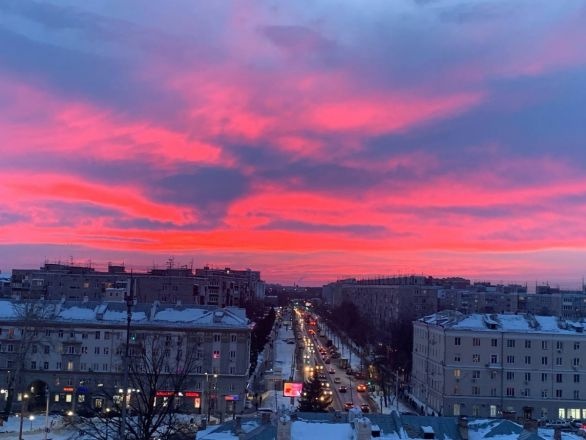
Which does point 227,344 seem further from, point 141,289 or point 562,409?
point 141,289

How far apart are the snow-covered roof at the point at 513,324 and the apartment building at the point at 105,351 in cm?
1722

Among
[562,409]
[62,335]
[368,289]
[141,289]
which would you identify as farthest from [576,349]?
[368,289]

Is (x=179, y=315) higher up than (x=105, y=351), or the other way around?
(x=179, y=315)

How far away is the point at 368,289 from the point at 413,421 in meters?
144

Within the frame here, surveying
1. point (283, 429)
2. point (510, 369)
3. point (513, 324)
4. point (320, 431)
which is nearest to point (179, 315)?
point (510, 369)

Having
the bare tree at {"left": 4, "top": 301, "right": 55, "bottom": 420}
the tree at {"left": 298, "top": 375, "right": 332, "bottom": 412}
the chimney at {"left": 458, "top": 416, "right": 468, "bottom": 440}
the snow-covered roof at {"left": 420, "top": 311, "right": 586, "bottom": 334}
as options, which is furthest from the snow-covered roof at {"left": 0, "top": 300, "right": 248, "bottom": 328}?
the chimney at {"left": 458, "top": 416, "right": 468, "bottom": 440}

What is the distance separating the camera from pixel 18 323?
186 ft

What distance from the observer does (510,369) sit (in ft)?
182

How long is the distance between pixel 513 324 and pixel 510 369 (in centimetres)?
396

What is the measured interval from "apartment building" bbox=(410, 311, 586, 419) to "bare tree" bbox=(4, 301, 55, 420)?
32.1 metres

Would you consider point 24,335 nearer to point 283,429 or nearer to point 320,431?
point 320,431

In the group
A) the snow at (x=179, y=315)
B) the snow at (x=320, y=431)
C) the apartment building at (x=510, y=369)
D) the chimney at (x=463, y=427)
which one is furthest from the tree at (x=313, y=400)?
the snow at (x=320, y=431)

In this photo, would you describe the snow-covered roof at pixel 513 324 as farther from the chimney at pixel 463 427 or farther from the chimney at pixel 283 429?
the chimney at pixel 283 429

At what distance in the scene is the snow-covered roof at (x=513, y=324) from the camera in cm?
5669
